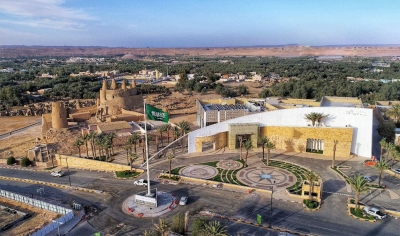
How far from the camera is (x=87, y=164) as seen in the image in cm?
4741

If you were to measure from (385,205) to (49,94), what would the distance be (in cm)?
10575

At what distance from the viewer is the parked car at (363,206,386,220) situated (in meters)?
31.2

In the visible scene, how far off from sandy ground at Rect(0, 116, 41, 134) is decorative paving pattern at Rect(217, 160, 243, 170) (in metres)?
53.6

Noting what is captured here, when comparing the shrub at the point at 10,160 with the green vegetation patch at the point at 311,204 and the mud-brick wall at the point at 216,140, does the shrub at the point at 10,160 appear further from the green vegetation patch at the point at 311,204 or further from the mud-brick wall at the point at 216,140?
the green vegetation patch at the point at 311,204

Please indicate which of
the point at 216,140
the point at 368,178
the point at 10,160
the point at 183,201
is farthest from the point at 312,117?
the point at 10,160

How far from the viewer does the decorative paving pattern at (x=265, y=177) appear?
129ft

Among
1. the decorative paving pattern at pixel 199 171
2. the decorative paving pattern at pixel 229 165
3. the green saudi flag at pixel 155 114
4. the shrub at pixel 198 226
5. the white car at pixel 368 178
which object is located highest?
the green saudi flag at pixel 155 114

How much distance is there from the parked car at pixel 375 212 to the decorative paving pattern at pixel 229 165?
56.9ft

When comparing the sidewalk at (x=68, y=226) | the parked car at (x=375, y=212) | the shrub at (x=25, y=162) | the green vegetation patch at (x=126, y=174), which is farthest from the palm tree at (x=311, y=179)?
the shrub at (x=25, y=162)

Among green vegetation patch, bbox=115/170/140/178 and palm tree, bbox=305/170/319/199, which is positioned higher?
palm tree, bbox=305/170/319/199

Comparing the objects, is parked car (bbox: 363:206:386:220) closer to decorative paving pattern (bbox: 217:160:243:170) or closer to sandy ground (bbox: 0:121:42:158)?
decorative paving pattern (bbox: 217:160:243:170)

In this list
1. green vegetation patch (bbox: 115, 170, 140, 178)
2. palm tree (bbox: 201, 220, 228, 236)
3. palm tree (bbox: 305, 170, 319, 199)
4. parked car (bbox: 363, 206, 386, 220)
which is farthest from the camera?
green vegetation patch (bbox: 115, 170, 140, 178)

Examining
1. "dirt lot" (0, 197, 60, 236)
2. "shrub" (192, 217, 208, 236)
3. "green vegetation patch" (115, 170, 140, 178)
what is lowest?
"dirt lot" (0, 197, 60, 236)

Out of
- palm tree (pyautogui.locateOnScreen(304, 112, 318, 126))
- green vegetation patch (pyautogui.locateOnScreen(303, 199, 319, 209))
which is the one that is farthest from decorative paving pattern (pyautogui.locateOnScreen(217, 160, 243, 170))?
palm tree (pyautogui.locateOnScreen(304, 112, 318, 126))
